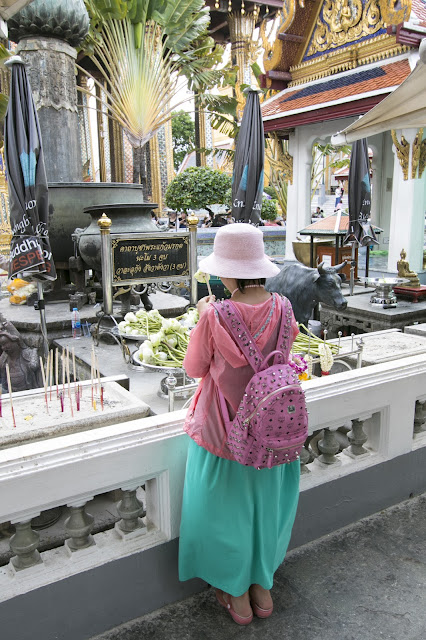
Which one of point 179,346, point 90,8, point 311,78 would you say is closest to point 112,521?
point 179,346

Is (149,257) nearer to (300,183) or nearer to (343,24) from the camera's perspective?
(300,183)

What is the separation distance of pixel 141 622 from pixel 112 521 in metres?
1.05

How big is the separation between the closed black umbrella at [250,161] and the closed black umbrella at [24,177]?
335cm

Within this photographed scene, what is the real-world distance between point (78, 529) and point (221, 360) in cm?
97

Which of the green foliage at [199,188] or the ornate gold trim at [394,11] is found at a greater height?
the ornate gold trim at [394,11]

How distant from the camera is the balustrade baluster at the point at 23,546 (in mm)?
2148

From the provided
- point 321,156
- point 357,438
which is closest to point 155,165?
point 321,156

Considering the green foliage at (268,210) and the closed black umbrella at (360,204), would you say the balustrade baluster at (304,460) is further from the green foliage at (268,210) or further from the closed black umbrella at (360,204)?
the green foliage at (268,210)

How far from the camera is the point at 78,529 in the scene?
2.29 metres

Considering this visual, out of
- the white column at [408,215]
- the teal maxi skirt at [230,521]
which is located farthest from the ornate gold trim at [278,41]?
the teal maxi skirt at [230,521]

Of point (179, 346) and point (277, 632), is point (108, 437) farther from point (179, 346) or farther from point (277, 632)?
point (179, 346)

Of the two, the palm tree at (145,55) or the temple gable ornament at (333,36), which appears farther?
the palm tree at (145,55)

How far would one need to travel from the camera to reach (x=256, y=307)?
218 cm

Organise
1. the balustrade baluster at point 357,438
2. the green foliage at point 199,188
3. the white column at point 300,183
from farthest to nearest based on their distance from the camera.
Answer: the green foliage at point 199,188 → the white column at point 300,183 → the balustrade baluster at point 357,438
